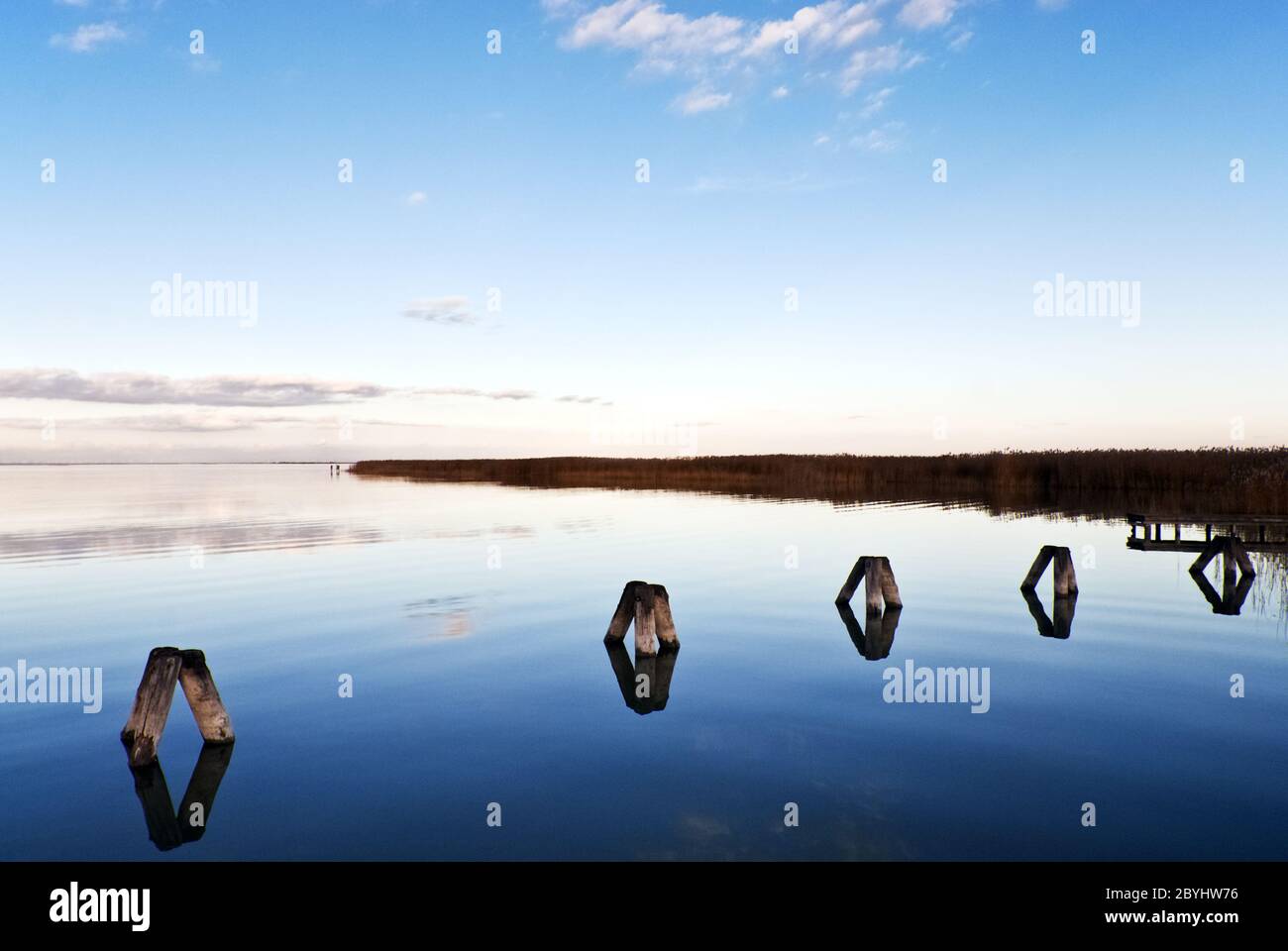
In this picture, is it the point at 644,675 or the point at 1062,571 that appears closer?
the point at 644,675

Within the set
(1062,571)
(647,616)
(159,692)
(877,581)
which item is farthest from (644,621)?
(1062,571)

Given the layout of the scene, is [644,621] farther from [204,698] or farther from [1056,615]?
[1056,615]

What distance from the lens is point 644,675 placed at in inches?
531

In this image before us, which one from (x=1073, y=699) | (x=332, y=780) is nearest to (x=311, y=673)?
(x=332, y=780)

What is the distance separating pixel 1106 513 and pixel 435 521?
3439 centimetres

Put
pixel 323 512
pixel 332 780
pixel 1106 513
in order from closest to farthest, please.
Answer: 1. pixel 332 780
2. pixel 1106 513
3. pixel 323 512

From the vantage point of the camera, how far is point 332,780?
9.33 meters

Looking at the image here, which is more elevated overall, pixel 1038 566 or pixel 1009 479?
pixel 1009 479

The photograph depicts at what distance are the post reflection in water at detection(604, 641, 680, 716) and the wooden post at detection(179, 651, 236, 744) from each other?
5.46 meters

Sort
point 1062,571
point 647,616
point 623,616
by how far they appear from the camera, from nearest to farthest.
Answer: point 647,616 → point 623,616 → point 1062,571

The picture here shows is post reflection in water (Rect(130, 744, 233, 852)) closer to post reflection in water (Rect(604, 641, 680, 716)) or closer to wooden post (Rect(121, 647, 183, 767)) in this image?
wooden post (Rect(121, 647, 183, 767))

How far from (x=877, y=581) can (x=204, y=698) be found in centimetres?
1348
